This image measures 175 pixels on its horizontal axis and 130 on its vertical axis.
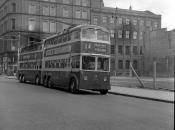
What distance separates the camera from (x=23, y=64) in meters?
36.3

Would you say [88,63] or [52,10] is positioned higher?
[52,10]

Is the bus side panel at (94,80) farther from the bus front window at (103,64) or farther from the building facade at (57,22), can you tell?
the building facade at (57,22)

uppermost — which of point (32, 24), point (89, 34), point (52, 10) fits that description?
point (52, 10)


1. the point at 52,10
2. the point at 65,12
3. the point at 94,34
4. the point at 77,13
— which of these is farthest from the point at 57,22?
the point at 94,34

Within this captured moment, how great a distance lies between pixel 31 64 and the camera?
108 feet

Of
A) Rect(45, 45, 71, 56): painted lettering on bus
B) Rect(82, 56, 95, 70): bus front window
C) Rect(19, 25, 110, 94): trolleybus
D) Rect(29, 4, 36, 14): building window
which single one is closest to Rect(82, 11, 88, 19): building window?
Rect(29, 4, 36, 14): building window

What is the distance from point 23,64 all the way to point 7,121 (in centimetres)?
2733

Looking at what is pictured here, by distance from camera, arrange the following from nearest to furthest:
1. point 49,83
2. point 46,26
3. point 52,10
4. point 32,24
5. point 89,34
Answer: point 89,34 < point 49,83 < point 32,24 < point 46,26 < point 52,10

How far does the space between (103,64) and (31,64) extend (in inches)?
538

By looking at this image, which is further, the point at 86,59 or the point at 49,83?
the point at 49,83

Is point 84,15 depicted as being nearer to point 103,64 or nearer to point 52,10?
point 52,10

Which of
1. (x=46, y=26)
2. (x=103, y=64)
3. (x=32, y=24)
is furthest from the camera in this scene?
(x=46, y=26)

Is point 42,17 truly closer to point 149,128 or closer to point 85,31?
point 85,31

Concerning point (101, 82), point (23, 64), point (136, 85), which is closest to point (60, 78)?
point (101, 82)
